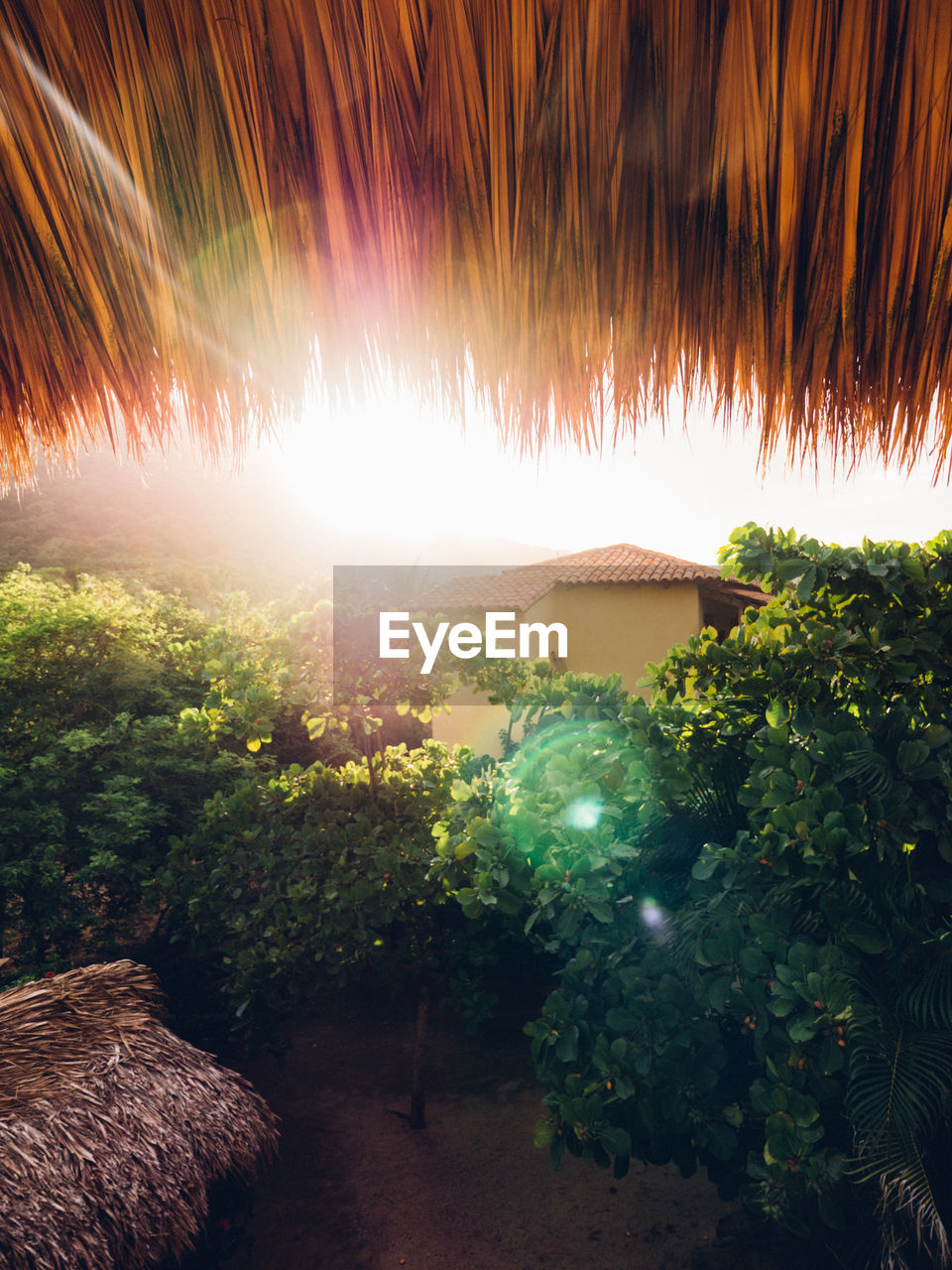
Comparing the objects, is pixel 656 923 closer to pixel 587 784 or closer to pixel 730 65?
pixel 587 784

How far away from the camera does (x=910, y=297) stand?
4.29 ft

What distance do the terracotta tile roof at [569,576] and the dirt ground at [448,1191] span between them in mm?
9820

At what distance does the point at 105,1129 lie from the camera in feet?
10.3


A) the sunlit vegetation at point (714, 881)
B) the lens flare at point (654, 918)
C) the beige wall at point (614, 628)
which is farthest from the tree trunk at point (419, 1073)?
the beige wall at point (614, 628)

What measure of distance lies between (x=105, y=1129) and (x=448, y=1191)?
2468 mm

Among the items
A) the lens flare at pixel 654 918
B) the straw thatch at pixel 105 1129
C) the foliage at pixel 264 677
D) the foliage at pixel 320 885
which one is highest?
the foliage at pixel 264 677

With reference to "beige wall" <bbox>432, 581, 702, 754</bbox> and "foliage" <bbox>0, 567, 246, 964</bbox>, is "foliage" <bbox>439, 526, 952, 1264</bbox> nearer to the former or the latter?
"foliage" <bbox>0, 567, 246, 964</bbox>

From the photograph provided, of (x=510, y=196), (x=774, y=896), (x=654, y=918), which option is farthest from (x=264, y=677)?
(x=510, y=196)

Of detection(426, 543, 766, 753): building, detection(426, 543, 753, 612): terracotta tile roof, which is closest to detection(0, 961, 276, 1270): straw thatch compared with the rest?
detection(426, 543, 753, 612): terracotta tile roof

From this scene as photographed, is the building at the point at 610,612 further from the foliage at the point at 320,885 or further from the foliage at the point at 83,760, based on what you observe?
the foliage at the point at 320,885

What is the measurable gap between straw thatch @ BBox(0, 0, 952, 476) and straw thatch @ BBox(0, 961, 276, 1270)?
343 centimetres

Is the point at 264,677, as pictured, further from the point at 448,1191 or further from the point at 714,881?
the point at 448,1191

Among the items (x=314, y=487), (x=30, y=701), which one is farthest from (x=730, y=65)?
(x=30, y=701)

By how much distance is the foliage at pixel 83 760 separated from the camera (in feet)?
22.2
